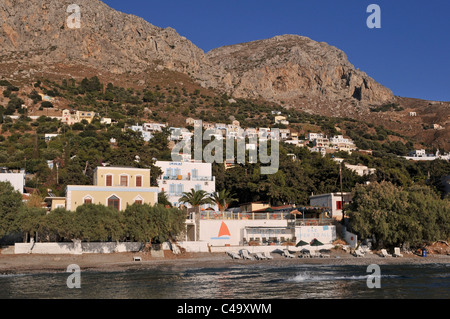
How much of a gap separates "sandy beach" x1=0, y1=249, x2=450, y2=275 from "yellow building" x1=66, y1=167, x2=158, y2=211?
19.3ft

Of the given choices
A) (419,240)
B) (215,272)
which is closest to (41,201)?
(215,272)

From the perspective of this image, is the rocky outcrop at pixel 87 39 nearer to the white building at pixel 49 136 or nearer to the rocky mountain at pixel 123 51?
the rocky mountain at pixel 123 51

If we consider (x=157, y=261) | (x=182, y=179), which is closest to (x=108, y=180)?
(x=157, y=261)

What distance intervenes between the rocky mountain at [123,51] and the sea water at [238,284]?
128094 mm

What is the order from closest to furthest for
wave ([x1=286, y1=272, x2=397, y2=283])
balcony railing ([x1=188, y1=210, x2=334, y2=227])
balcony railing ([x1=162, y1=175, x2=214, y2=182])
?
1. wave ([x1=286, y1=272, x2=397, y2=283])
2. balcony railing ([x1=188, y1=210, x2=334, y2=227])
3. balcony railing ([x1=162, y1=175, x2=214, y2=182])

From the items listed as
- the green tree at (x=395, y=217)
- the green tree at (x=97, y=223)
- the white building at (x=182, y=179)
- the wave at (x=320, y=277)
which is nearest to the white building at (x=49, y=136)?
the white building at (x=182, y=179)

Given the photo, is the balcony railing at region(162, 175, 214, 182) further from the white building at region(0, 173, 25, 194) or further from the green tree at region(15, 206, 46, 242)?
the green tree at region(15, 206, 46, 242)

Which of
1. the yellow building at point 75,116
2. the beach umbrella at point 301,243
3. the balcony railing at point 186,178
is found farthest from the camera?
the yellow building at point 75,116

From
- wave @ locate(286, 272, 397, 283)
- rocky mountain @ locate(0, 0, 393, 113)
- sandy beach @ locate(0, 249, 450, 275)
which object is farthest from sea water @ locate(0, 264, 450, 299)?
rocky mountain @ locate(0, 0, 393, 113)

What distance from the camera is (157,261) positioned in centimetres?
3878

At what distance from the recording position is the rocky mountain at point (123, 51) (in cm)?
14950

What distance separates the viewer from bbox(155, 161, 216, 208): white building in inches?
2393

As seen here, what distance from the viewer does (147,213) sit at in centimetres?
4056
